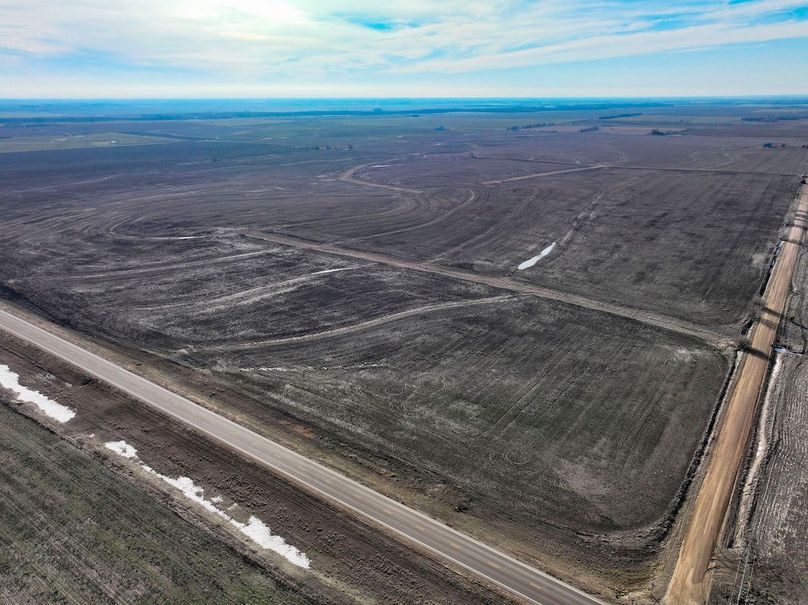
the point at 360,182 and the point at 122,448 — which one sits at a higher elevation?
the point at 360,182

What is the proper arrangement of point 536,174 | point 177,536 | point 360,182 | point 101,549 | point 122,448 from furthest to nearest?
point 536,174 → point 360,182 → point 122,448 → point 177,536 → point 101,549

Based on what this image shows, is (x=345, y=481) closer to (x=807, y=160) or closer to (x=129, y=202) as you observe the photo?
(x=129, y=202)

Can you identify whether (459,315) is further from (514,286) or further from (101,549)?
(101,549)

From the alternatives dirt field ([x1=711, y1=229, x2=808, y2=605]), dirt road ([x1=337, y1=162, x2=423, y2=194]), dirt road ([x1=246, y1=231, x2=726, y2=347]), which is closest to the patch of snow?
dirt field ([x1=711, y1=229, x2=808, y2=605])

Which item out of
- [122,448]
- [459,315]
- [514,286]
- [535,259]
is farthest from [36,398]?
[535,259]

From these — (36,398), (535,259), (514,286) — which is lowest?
(36,398)

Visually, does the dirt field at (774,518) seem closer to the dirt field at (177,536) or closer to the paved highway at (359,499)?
the paved highway at (359,499)

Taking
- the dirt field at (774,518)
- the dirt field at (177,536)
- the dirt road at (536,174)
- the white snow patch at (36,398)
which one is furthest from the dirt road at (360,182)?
the dirt field at (177,536)

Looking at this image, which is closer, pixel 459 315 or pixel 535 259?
pixel 459 315
